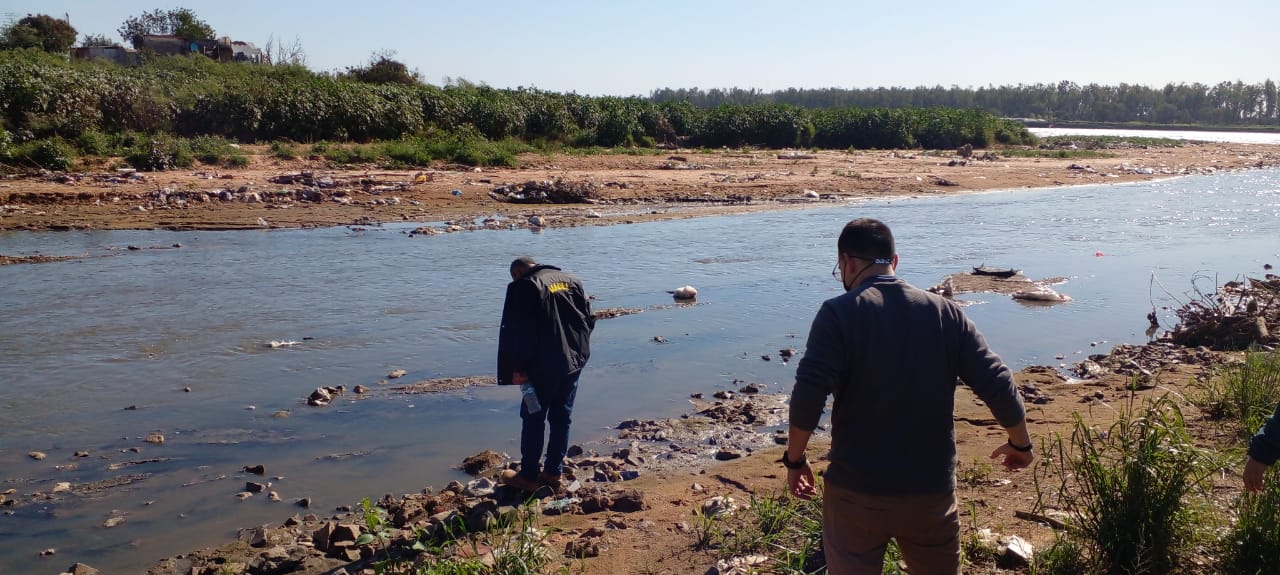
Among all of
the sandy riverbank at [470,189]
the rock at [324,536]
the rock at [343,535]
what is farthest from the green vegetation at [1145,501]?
the sandy riverbank at [470,189]

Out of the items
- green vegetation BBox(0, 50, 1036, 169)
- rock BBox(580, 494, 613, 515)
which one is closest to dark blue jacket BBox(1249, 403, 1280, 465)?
rock BBox(580, 494, 613, 515)

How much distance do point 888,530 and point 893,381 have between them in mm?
473

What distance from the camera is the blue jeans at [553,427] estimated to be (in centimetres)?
539

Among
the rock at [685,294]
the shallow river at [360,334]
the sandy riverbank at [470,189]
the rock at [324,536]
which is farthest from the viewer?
the sandy riverbank at [470,189]

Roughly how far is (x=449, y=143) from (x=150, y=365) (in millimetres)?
15932

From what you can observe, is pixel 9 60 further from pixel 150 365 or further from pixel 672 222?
pixel 150 365

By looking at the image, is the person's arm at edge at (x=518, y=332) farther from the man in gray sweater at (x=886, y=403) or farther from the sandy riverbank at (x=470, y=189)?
the sandy riverbank at (x=470, y=189)

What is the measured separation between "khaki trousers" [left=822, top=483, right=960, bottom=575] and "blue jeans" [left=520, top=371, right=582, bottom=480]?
2.56 meters

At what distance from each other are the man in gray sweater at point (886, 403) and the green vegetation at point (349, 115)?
1921cm

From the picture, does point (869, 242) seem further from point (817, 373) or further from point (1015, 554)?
point (1015, 554)

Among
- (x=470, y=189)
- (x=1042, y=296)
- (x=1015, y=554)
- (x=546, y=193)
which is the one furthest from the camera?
(x=546, y=193)

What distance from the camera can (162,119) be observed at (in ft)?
76.3

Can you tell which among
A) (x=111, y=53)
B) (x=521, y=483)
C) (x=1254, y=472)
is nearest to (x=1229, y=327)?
(x=1254, y=472)

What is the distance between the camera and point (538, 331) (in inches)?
210
